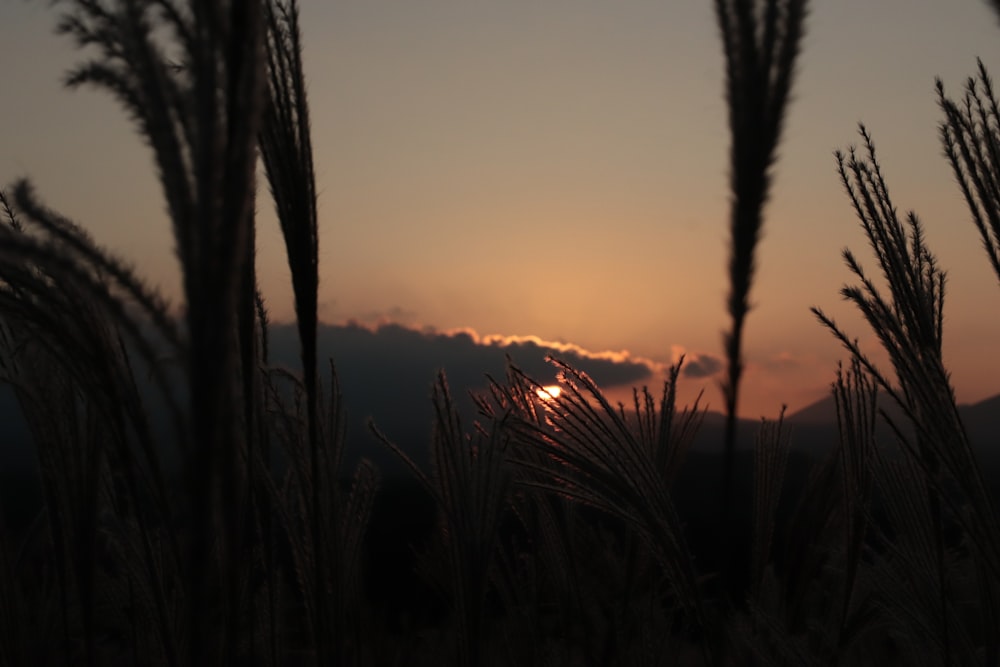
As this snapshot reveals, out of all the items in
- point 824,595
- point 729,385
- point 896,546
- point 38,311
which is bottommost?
point 824,595

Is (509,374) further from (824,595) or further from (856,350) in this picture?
(824,595)

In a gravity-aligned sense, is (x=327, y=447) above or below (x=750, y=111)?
below

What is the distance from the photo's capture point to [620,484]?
183 centimetres

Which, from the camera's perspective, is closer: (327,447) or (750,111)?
(750,111)

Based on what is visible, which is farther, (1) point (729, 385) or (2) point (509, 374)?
(2) point (509, 374)

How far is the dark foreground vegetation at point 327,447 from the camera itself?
1103mm

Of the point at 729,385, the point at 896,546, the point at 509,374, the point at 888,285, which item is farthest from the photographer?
the point at 509,374

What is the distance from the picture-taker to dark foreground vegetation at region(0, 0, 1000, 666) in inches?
43.4

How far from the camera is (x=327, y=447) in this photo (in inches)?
96.6

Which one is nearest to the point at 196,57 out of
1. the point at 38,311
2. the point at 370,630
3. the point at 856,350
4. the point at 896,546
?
the point at 38,311

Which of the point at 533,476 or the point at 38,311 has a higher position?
the point at 38,311

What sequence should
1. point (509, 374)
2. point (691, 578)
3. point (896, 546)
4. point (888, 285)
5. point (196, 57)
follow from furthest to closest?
point (509, 374) → point (896, 546) → point (888, 285) → point (691, 578) → point (196, 57)

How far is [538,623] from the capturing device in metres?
2.89

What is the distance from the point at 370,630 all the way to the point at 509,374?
168 centimetres
